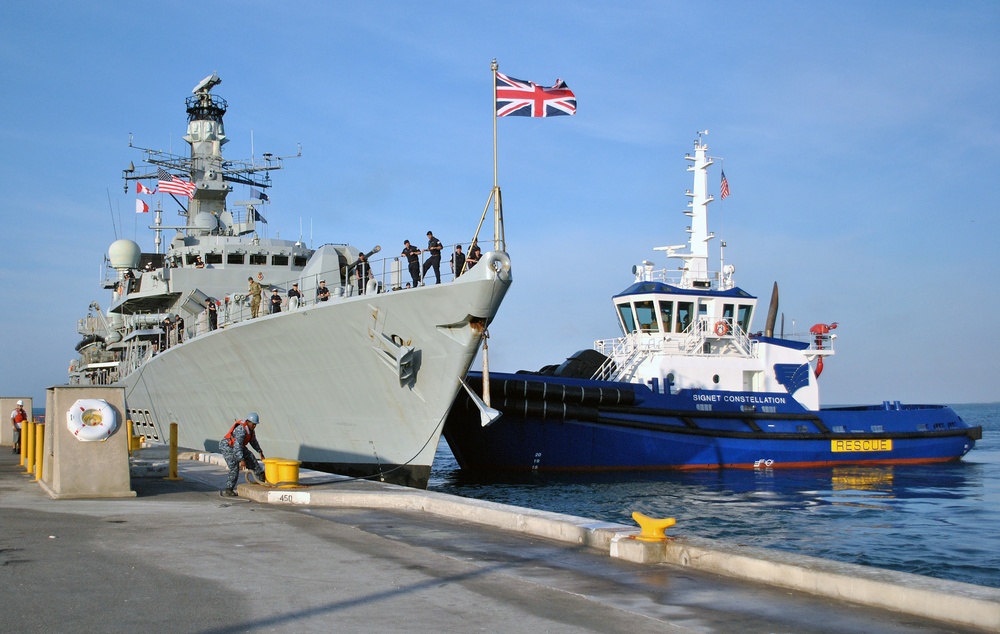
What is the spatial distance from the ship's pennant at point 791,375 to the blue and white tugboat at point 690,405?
1.3 inches

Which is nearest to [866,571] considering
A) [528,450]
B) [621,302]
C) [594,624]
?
[594,624]

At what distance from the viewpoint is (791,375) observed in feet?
86.7

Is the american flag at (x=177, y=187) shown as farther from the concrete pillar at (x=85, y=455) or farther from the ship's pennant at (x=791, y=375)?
the ship's pennant at (x=791, y=375)

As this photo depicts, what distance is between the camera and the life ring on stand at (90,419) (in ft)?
33.1

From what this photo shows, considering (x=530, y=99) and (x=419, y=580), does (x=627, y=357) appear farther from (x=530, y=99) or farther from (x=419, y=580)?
(x=419, y=580)

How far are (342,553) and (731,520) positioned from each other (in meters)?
9.72

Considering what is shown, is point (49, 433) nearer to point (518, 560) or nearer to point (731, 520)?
point (518, 560)

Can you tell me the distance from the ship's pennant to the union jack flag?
14.4 m

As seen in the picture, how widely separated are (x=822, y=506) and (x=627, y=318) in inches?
410

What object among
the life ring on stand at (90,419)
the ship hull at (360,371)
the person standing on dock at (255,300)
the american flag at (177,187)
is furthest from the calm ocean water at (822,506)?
the american flag at (177,187)

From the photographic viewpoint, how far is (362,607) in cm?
543

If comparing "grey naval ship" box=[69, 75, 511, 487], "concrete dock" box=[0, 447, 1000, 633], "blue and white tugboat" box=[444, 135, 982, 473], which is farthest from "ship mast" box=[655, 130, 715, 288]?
"concrete dock" box=[0, 447, 1000, 633]

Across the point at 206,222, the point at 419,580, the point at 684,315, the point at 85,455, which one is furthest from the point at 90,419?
the point at 206,222

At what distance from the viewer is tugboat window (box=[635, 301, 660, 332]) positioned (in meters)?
26.2
